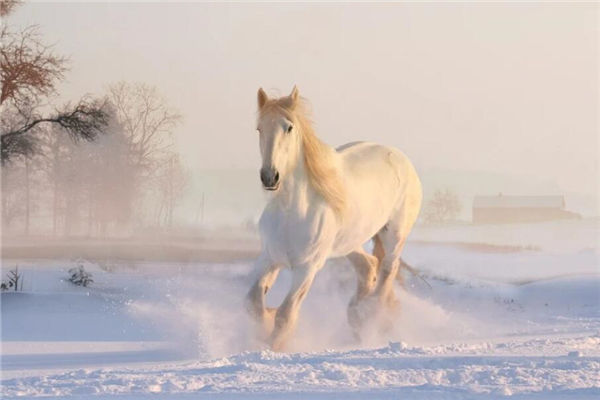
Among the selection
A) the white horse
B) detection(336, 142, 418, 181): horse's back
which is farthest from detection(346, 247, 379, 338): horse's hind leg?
detection(336, 142, 418, 181): horse's back

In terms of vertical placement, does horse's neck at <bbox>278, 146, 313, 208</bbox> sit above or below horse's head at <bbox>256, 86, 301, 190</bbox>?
below

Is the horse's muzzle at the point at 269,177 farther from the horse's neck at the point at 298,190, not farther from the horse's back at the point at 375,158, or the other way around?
the horse's back at the point at 375,158

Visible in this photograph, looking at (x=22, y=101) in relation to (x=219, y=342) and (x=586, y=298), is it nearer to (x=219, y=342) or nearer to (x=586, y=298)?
(x=219, y=342)

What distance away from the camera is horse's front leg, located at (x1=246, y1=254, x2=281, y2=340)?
317 inches

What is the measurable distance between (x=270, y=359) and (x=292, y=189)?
1.60m

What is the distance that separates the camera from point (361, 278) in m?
9.69

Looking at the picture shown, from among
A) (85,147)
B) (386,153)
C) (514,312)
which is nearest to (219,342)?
(386,153)

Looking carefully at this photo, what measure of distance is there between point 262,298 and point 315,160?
136 centimetres

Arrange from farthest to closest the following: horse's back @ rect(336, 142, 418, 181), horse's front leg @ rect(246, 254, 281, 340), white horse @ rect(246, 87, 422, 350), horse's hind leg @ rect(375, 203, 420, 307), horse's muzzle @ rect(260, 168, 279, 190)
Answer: horse's hind leg @ rect(375, 203, 420, 307), horse's back @ rect(336, 142, 418, 181), horse's front leg @ rect(246, 254, 281, 340), white horse @ rect(246, 87, 422, 350), horse's muzzle @ rect(260, 168, 279, 190)

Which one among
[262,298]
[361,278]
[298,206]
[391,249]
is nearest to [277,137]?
[298,206]

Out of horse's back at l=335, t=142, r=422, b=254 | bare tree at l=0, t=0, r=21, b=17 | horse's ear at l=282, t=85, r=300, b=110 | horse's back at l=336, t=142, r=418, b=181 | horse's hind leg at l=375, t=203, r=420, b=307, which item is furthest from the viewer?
bare tree at l=0, t=0, r=21, b=17

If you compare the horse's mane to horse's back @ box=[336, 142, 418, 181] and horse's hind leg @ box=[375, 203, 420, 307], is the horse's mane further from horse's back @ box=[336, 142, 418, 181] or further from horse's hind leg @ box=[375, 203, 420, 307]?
horse's hind leg @ box=[375, 203, 420, 307]

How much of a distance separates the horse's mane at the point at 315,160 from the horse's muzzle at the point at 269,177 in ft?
1.97

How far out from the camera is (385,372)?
6.55 metres
